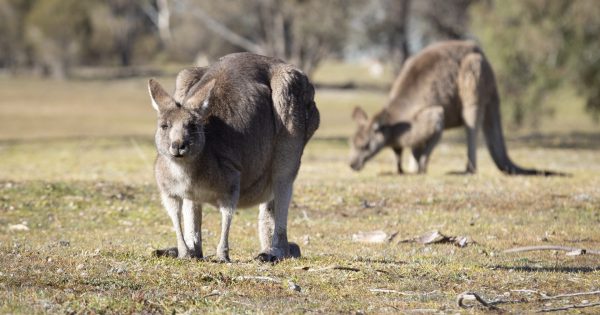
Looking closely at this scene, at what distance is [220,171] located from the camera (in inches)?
309

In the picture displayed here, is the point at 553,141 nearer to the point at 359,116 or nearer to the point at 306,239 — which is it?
the point at 359,116

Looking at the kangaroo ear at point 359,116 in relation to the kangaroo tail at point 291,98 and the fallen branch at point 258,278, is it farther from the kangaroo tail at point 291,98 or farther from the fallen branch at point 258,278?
the fallen branch at point 258,278

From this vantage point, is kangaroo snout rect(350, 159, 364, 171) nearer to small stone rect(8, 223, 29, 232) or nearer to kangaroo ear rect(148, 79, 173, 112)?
small stone rect(8, 223, 29, 232)

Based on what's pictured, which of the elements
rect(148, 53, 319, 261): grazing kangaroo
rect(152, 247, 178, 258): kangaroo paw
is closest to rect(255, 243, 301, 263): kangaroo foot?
rect(148, 53, 319, 261): grazing kangaroo

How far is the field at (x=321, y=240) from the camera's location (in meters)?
6.77

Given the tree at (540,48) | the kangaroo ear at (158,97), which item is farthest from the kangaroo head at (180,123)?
the tree at (540,48)

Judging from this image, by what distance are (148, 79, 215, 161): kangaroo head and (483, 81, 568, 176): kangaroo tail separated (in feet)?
33.4

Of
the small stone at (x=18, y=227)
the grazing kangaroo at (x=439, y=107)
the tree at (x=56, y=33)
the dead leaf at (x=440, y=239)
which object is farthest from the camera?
the tree at (x=56, y=33)

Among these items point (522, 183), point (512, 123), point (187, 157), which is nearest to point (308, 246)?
point (187, 157)

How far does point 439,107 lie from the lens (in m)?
17.3

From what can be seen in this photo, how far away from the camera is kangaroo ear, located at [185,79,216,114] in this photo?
7.70 metres

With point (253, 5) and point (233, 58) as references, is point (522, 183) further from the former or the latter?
point (253, 5)

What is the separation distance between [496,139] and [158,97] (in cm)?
1091

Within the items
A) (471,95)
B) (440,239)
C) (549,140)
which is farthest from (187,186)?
(549,140)
